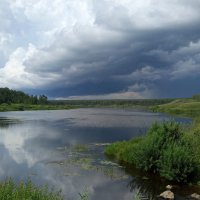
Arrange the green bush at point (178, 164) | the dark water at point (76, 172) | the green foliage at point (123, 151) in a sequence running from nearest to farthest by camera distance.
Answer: the dark water at point (76, 172) → the green bush at point (178, 164) → the green foliage at point (123, 151)

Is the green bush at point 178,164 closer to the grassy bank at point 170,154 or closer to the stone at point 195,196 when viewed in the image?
the grassy bank at point 170,154

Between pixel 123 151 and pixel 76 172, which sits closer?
pixel 76 172

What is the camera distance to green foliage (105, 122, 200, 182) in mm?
26297

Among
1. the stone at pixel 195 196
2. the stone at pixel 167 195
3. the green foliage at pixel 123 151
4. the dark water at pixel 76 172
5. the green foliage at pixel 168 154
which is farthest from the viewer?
the green foliage at pixel 123 151

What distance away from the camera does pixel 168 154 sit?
26859 millimetres

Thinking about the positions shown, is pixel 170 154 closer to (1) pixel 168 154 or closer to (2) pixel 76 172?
(1) pixel 168 154

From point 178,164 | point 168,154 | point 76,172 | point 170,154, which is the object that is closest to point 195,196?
point 178,164

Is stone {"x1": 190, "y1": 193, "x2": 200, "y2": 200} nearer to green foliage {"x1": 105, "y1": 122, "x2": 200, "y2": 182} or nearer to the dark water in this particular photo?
the dark water

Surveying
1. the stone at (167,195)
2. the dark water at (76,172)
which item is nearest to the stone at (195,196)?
the dark water at (76,172)

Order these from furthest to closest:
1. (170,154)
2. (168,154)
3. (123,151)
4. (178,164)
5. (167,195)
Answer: (123,151) < (168,154) < (170,154) < (178,164) < (167,195)

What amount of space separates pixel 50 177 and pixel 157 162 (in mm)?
9418

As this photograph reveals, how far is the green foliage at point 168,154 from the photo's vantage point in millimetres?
26297

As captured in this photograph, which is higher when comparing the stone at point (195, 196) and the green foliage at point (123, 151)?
the green foliage at point (123, 151)

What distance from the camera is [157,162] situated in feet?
94.7
